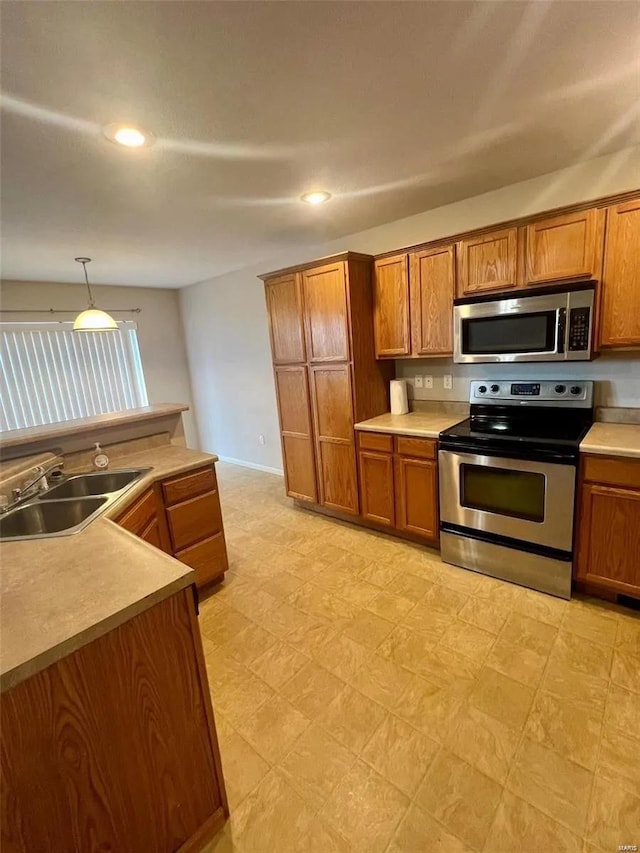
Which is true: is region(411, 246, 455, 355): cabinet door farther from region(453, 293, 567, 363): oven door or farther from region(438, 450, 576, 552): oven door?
region(438, 450, 576, 552): oven door

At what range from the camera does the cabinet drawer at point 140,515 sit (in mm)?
1871

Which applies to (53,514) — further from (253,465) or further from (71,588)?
(253,465)

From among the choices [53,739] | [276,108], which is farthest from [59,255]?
[53,739]

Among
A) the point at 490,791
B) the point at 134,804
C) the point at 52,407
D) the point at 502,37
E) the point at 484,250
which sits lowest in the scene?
the point at 490,791

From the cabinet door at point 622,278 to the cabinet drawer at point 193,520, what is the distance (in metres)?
2.57

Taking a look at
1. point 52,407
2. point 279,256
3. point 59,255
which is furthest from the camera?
point 52,407

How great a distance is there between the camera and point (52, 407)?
461 cm

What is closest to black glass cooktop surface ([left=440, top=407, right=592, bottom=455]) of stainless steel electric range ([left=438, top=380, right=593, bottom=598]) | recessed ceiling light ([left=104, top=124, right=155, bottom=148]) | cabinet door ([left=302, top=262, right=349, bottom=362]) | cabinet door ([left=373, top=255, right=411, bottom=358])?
stainless steel electric range ([left=438, top=380, right=593, bottom=598])

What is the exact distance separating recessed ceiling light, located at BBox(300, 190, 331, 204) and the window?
3472 mm

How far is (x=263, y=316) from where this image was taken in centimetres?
456

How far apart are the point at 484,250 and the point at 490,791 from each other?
269 centimetres

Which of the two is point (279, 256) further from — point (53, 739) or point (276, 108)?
point (53, 739)

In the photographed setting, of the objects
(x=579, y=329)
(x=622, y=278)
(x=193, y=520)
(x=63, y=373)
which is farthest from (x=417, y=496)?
(x=63, y=373)

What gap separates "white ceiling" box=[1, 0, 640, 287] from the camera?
3.97 feet
